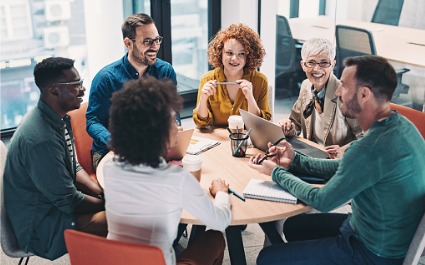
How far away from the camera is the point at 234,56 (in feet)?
10.5

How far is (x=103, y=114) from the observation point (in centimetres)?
316

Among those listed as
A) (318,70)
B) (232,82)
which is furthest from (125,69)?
(318,70)

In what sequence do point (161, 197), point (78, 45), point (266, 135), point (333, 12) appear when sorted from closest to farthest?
point (161, 197), point (266, 135), point (78, 45), point (333, 12)

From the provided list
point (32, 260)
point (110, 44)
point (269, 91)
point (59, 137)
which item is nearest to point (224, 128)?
point (269, 91)

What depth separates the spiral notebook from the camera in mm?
2203

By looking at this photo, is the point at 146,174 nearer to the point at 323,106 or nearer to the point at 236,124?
the point at 236,124

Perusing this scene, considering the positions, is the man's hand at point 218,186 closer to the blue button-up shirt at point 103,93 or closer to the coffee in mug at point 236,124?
the coffee in mug at point 236,124

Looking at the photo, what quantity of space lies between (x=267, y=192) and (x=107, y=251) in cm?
78

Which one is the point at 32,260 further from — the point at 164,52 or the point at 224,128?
the point at 164,52

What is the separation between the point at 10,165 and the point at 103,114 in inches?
36.2

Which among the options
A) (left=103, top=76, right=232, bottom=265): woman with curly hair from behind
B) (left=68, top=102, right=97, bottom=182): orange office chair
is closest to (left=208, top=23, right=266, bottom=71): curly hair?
(left=68, top=102, right=97, bottom=182): orange office chair

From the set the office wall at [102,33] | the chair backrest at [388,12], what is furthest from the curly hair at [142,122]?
the chair backrest at [388,12]

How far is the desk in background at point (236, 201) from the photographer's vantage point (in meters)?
2.10

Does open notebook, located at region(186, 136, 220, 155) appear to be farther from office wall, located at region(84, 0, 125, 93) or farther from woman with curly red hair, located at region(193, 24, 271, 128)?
office wall, located at region(84, 0, 125, 93)
